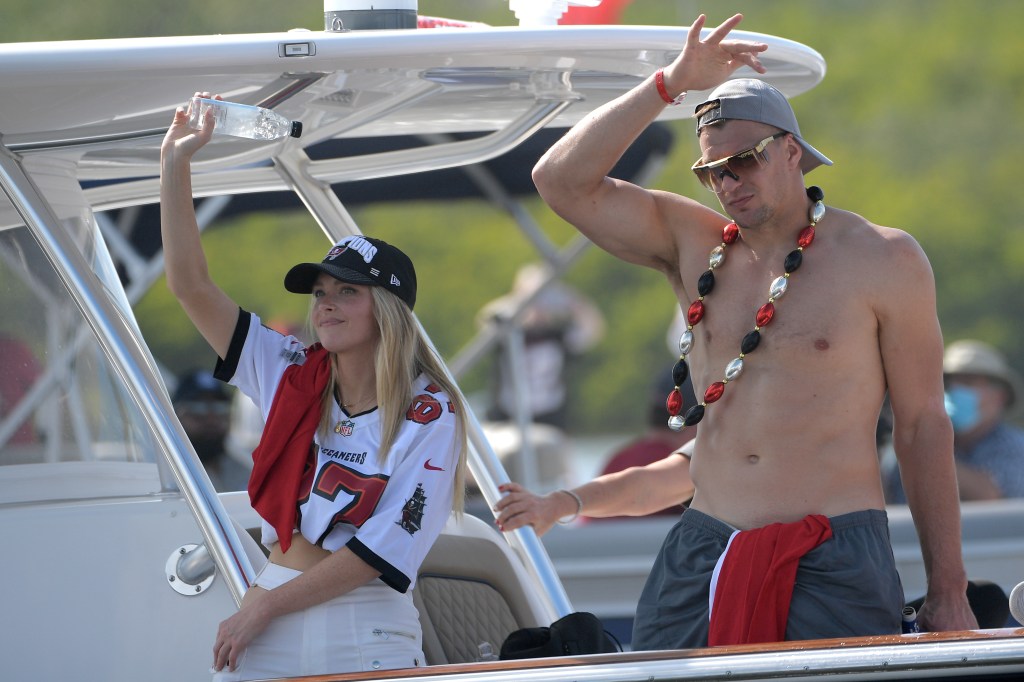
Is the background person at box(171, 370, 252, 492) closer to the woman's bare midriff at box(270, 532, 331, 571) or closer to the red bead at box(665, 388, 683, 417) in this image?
the woman's bare midriff at box(270, 532, 331, 571)

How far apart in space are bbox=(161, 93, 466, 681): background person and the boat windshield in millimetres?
237

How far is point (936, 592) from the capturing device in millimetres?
2568

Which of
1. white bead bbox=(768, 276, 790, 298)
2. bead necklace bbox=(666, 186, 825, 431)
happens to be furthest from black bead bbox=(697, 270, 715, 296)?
white bead bbox=(768, 276, 790, 298)

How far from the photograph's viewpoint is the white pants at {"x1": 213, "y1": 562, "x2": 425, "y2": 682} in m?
2.53

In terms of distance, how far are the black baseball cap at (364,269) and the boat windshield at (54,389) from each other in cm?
36

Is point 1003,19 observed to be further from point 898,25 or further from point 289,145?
point 289,145

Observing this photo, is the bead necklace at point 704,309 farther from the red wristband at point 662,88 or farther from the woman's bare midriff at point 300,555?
the woman's bare midriff at point 300,555

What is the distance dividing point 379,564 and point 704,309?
77 centimetres

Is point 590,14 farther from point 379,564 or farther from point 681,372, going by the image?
point 379,564

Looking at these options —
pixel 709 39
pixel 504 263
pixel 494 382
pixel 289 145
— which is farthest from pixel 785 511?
pixel 504 263

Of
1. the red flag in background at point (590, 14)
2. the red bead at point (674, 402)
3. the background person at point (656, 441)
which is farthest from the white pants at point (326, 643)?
the background person at point (656, 441)

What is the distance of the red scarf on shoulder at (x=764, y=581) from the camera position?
2.49 m

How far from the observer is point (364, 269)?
2.71 m

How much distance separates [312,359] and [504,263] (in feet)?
59.4
